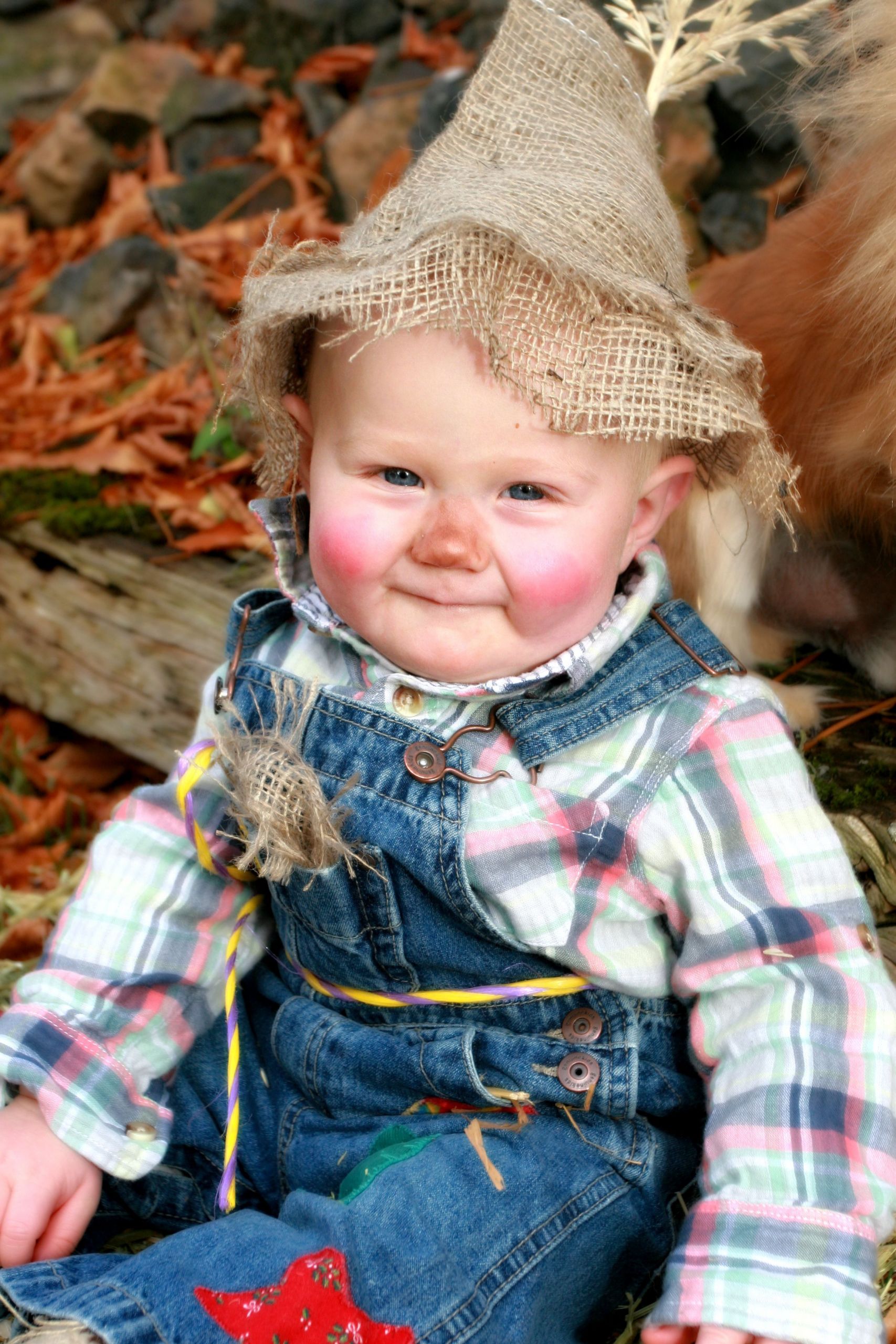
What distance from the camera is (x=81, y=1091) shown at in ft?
5.15

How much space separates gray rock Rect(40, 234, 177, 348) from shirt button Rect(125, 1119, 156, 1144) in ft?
11.7

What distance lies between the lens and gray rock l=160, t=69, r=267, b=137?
17.2ft

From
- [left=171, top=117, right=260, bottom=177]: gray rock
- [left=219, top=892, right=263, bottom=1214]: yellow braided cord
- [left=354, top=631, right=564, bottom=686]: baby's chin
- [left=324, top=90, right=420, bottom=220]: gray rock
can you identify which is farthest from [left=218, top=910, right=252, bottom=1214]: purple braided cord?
[left=171, top=117, right=260, bottom=177]: gray rock

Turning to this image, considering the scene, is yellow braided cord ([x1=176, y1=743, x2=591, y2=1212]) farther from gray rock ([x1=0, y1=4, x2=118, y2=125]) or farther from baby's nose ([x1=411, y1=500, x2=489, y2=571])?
gray rock ([x1=0, y1=4, x2=118, y2=125])

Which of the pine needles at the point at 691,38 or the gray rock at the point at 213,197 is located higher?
the pine needles at the point at 691,38

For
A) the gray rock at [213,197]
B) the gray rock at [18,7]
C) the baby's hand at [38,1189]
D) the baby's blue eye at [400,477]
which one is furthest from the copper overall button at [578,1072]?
the gray rock at [18,7]

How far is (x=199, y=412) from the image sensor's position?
145 inches

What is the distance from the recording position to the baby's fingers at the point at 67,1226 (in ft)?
4.98

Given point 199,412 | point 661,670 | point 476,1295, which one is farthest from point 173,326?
point 476,1295

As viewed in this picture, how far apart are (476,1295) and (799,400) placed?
1377mm

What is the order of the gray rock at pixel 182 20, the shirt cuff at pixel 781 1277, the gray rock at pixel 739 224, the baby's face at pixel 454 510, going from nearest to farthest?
1. the shirt cuff at pixel 781 1277
2. the baby's face at pixel 454 510
3. the gray rock at pixel 739 224
4. the gray rock at pixel 182 20

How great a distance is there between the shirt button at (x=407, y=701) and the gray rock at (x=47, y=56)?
5.50 meters

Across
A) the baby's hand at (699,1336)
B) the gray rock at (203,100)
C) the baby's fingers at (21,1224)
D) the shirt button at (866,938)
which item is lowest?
the baby's fingers at (21,1224)

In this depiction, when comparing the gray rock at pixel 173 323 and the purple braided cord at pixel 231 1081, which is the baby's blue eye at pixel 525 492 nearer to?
the purple braided cord at pixel 231 1081
